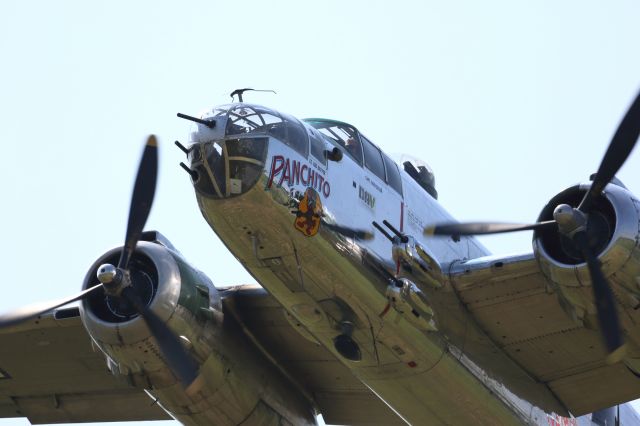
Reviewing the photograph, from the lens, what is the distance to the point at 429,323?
2217 cm

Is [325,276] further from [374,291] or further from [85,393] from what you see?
Answer: [85,393]

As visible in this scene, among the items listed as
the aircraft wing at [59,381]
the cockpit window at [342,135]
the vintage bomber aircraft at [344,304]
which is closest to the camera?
the vintage bomber aircraft at [344,304]

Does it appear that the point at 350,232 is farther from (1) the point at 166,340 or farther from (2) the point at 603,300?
(2) the point at 603,300

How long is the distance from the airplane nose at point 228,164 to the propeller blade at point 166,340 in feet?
9.70

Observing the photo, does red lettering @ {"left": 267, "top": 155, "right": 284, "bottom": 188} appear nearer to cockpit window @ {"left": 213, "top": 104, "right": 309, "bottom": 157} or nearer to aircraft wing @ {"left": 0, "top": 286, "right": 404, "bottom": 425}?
cockpit window @ {"left": 213, "top": 104, "right": 309, "bottom": 157}

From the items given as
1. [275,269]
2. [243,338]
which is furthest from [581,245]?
[243,338]

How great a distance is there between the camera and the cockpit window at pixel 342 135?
22422mm

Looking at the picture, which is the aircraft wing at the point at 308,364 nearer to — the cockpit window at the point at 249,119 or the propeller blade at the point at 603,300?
the cockpit window at the point at 249,119

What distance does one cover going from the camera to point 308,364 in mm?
25688

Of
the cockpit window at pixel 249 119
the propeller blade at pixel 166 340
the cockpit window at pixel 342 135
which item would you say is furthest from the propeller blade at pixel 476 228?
the propeller blade at pixel 166 340

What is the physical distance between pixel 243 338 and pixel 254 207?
15.7ft

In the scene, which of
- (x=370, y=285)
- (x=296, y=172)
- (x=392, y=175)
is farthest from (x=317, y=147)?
(x=370, y=285)

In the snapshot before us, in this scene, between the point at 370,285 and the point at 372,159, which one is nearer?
the point at 370,285

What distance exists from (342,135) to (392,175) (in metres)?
1.22
